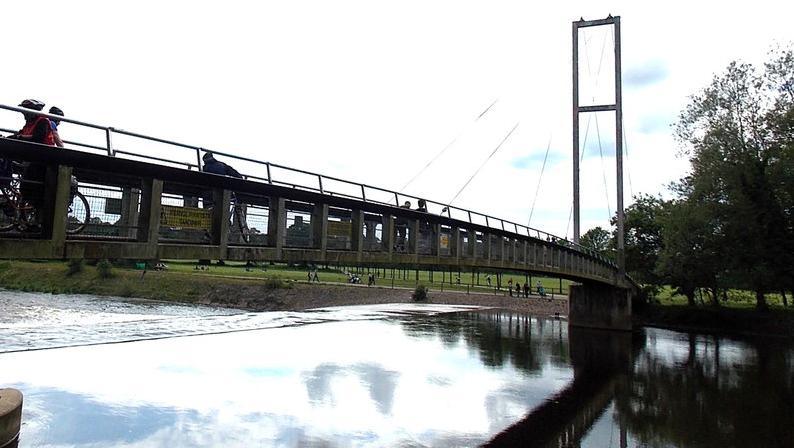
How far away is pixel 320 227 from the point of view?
15.7 m

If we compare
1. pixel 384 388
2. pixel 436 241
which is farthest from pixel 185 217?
pixel 384 388

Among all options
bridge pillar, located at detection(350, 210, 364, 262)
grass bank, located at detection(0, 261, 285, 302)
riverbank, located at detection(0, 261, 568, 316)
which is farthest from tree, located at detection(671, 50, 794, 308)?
grass bank, located at detection(0, 261, 285, 302)

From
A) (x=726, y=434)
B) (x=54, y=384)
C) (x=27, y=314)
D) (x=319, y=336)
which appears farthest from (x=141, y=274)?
(x=726, y=434)

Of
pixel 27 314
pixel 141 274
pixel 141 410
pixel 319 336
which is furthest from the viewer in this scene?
pixel 141 274

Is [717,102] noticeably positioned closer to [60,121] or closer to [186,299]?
[60,121]

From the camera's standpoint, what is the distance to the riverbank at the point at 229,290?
223ft

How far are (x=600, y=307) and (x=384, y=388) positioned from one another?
32490 millimetres

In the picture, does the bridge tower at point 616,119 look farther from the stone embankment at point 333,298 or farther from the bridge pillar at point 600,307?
the stone embankment at point 333,298

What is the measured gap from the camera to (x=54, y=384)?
1944 centimetres

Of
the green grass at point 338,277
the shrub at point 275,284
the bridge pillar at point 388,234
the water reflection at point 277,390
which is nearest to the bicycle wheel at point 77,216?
the water reflection at point 277,390

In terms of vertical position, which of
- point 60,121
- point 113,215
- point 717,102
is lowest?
point 113,215

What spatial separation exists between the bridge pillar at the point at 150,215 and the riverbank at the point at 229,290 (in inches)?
2092

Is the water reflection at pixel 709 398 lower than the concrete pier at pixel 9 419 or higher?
lower

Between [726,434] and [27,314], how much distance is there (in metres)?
54.4
